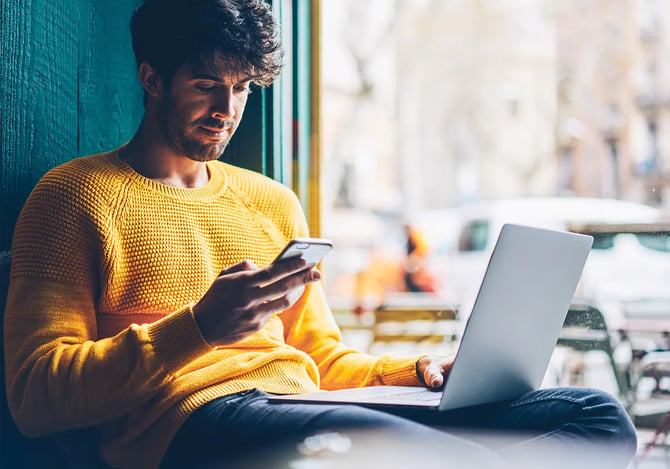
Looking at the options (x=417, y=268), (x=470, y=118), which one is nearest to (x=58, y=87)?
(x=417, y=268)

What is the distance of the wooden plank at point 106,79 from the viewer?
146 centimetres

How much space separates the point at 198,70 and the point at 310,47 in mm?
689

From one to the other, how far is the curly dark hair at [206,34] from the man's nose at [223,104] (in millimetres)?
47

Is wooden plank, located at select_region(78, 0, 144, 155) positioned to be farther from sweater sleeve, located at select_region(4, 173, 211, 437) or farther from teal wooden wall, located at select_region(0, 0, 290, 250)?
sweater sleeve, located at select_region(4, 173, 211, 437)

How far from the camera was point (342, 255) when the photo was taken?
332 inches

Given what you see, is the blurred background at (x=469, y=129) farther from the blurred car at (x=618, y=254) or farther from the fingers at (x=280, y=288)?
the fingers at (x=280, y=288)

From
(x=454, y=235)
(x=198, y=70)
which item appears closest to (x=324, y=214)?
(x=198, y=70)

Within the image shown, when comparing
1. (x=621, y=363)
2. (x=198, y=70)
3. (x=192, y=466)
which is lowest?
(x=621, y=363)

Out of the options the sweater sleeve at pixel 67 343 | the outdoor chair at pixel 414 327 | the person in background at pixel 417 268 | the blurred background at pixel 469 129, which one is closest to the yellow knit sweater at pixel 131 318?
the sweater sleeve at pixel 67 343

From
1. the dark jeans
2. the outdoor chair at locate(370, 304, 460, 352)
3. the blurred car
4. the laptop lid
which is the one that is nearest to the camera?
the dark jeans

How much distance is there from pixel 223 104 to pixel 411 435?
64 cm

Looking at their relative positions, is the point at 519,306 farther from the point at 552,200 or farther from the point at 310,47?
the point at 552,200

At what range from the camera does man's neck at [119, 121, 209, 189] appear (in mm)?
1302

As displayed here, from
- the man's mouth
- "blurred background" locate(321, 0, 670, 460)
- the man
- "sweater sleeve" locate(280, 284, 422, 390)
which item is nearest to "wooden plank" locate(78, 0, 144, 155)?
the man
